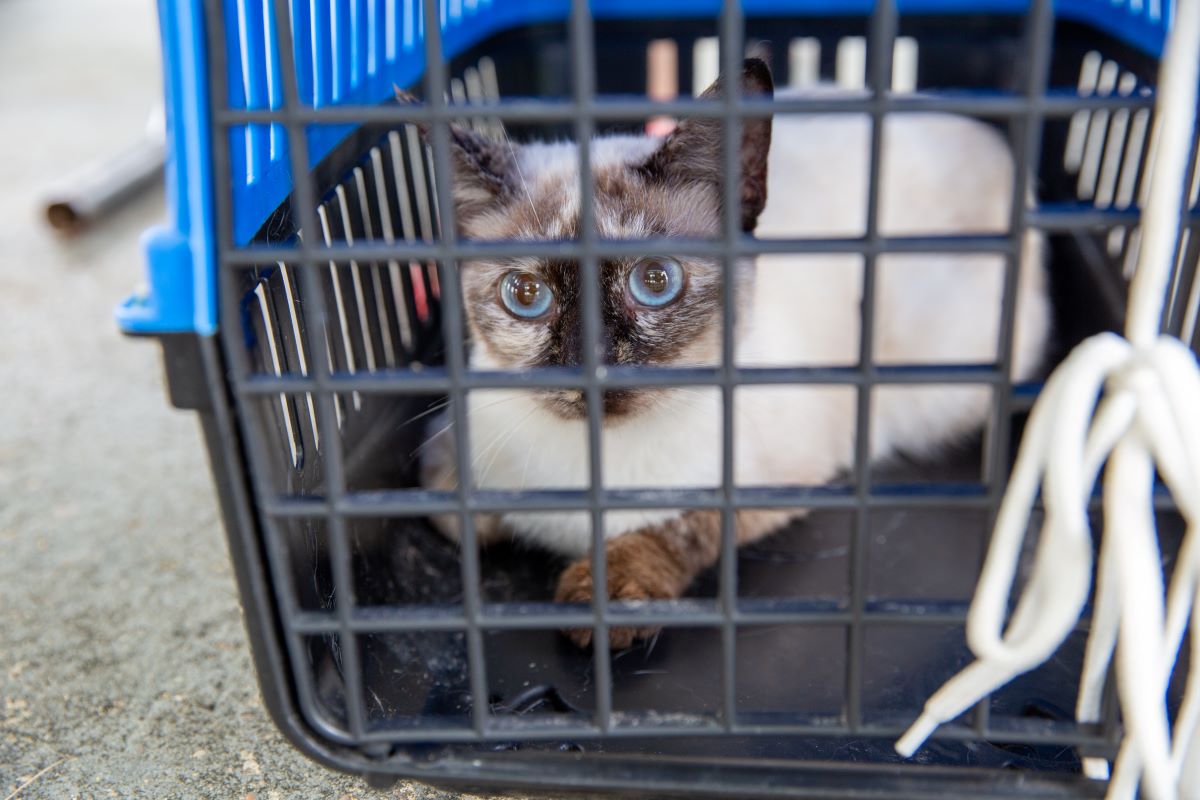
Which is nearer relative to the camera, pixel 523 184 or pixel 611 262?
pixel 611 262

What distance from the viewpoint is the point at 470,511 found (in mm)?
844

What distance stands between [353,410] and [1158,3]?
1274 millimetres

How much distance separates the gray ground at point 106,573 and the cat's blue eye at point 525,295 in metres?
0.53

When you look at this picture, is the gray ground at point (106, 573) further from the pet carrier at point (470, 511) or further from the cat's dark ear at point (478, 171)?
the cat's dark ear at point (478, 171)

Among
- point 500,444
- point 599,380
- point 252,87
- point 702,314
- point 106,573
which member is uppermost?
point 252,87

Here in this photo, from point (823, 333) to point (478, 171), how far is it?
0.60 meters

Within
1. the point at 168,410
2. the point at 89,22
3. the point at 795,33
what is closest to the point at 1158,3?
the point at 795,33

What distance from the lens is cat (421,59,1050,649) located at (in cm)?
121

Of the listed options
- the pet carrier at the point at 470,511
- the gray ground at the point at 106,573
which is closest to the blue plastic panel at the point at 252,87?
the pet carrier at the point at 470,511

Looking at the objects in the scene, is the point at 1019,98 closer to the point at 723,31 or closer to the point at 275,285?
the point at 723,31

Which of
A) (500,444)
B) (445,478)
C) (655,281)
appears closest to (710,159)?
(655,281)

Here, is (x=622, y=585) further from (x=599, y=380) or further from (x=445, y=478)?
(x=599, y=380)

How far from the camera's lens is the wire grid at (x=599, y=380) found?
0.73 m

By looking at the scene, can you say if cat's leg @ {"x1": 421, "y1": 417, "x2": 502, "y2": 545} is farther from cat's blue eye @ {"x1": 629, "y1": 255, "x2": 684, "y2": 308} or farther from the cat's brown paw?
cat's blue eye @ {"x1": 629, "y1": 255, "x2": 684, "y2": 308}
